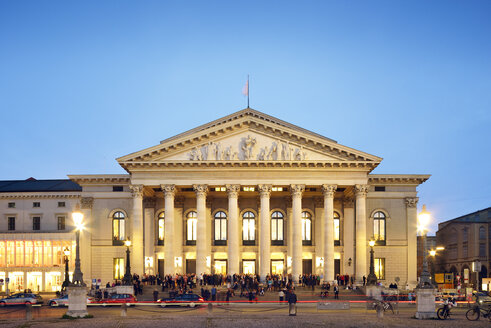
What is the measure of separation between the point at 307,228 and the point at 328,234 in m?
7.64

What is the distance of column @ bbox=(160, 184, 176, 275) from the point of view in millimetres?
61219

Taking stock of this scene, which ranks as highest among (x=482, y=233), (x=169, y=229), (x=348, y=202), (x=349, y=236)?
(x=348, y=202)

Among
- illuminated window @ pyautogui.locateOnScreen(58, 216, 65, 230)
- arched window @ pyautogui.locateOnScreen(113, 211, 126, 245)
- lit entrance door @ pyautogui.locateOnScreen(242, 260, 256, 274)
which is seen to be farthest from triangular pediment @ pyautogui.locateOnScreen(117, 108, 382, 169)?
illuminated window @ pyautogui.locateOnScreen(58, 216, 65, 230)

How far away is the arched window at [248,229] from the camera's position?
225ft

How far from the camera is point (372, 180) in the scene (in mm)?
66938

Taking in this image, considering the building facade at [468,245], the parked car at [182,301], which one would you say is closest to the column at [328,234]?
the parked car at [182,301]

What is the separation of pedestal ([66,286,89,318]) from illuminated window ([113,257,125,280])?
3130cm

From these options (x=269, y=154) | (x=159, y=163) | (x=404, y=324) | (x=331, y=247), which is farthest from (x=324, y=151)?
(x=404, y=324)

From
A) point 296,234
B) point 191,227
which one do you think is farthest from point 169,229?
point 296,234

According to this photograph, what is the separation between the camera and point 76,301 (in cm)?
3641

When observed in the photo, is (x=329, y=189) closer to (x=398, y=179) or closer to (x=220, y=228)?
(x=398, y=179)

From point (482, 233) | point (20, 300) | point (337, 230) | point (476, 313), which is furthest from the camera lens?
point (482, 233)

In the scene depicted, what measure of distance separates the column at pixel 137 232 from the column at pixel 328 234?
1737 centimetres

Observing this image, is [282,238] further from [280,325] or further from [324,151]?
[280,325]
